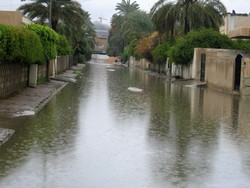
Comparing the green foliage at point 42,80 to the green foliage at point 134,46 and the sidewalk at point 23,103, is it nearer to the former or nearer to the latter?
the sidewalk at point 23,103

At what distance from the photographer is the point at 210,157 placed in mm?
10594

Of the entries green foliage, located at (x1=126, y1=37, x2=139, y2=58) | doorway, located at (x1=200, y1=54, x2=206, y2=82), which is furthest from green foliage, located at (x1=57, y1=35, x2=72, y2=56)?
green foliage, located at (x1=126, y1=37, x2=139, y2=58)

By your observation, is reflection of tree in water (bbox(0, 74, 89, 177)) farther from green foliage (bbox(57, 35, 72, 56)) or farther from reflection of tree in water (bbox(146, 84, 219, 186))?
green foliage (bbox(57, 35, 72, 56))

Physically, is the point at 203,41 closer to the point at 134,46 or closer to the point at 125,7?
the point at 134,46

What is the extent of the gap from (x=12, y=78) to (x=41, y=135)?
38.1ft

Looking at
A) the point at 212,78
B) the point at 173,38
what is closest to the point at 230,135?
the point at 212,78

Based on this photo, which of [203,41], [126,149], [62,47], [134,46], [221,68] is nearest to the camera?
[126,149]

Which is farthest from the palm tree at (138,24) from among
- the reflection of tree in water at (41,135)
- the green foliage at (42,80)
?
the reflection of tree in water at (41,135)

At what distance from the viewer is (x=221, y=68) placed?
110ft

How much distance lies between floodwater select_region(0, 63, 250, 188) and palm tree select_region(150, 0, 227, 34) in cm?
2749

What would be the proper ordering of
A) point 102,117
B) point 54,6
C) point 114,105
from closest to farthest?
point 102,117 → point 114,105 → point 54,6

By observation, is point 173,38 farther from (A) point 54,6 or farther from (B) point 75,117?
(B) point 75,117

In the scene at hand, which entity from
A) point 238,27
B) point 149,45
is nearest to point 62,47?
point 238,27

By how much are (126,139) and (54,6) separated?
109 ft
